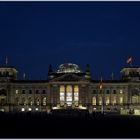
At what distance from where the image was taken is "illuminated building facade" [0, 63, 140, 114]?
165125 millimetres

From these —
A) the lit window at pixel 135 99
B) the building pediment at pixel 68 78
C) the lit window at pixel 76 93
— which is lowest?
the lit window at pixel 135 99

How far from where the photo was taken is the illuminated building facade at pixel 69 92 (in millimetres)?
165125

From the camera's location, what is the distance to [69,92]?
547 feet

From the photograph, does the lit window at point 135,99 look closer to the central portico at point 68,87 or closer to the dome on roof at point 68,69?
the central portico at point 68,87

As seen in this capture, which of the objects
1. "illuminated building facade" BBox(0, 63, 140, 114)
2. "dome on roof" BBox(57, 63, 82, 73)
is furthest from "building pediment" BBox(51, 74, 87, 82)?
"dome on roof" BBox(57, 63, 82, 73)

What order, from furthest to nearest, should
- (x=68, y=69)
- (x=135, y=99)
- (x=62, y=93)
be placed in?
1. (x=68, y=69)
2. (x=62, y=93)
3. (x=135, y=99)

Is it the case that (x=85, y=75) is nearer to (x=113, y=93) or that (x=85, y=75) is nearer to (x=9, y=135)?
(x=113, y=93)

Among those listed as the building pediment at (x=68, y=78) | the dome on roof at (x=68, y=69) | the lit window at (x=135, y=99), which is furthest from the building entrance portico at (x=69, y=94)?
the lit window at (x=135, y=99)

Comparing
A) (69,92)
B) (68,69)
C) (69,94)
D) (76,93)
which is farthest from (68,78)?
(68,69)

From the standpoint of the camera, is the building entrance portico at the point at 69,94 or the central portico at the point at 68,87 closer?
the central portico at the point at 68,87

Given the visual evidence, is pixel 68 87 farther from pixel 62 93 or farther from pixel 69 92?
pixel 62 93

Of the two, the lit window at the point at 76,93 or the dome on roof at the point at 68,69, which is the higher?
the dome on roof at the point at 68,69

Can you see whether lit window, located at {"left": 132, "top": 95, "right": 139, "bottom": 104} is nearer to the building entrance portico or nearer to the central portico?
the central portico

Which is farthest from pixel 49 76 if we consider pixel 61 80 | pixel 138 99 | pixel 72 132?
pixel 72 132
